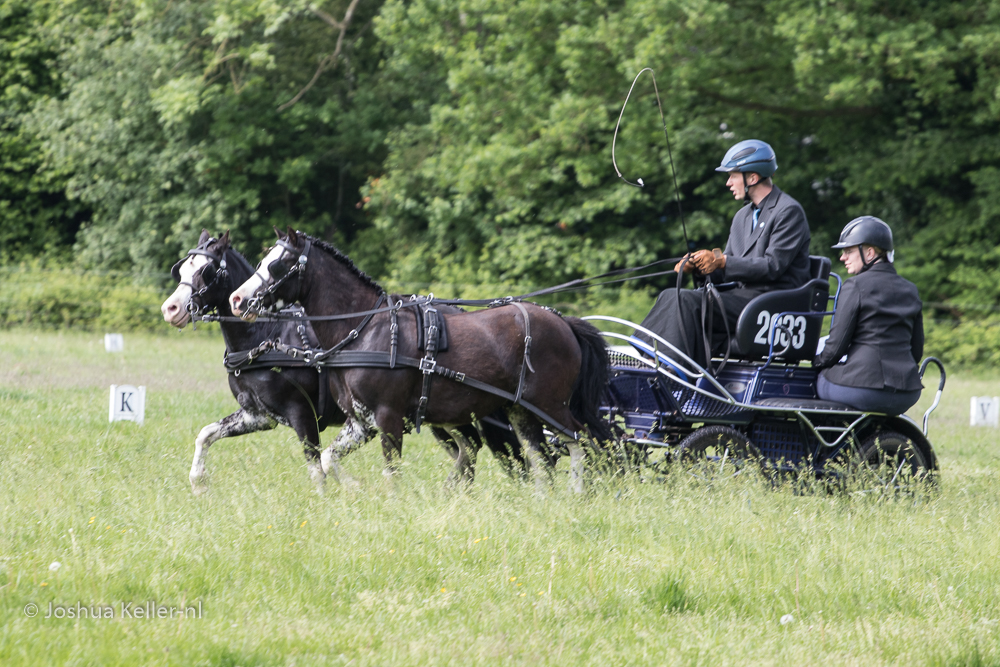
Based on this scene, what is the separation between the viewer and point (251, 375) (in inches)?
249

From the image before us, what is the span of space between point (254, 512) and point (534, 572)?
1539 mm

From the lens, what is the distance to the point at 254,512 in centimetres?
511

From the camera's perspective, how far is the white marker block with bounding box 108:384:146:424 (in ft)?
26.4

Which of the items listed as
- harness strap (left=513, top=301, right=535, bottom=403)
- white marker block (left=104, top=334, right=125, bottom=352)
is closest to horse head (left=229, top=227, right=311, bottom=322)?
harness strap (left=513, top=301, right=535, bottom=403)

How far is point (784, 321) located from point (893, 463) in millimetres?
1121

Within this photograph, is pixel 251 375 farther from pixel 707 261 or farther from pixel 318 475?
pixel 707 261

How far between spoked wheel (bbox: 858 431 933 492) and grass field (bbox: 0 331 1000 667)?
0.22m

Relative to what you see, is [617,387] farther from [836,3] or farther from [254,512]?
[836,3]

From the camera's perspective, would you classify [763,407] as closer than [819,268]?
Yes

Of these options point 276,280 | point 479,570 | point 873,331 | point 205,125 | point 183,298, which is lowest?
point 479,570

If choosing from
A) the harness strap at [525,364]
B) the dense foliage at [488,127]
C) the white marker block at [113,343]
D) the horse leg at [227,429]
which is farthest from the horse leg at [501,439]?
the dense foliage at [488,127]

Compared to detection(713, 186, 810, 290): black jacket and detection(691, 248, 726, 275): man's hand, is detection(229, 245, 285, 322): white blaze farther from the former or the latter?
detection(713, 186, 810, 290): black jacket

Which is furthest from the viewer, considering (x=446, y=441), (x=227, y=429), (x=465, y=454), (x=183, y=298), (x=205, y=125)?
(x=205, y=125)

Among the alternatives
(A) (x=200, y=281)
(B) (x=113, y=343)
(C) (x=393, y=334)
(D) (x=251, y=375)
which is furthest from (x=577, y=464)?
(B) (x=113, y=343)
